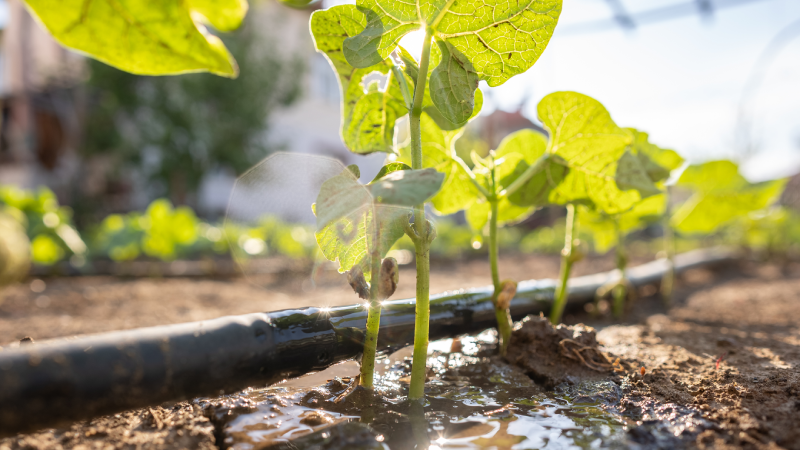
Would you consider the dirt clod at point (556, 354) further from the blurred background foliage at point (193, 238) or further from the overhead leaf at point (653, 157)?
the overhead leaf at point (653, 157)

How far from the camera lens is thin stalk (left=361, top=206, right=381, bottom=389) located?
24.9 inches

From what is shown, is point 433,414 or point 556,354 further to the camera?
point 556,354

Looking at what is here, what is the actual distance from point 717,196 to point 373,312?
1.87 m

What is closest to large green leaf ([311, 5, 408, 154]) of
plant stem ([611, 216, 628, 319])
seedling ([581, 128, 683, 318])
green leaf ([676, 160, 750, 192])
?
seedling ([581, 128, 683, 318])

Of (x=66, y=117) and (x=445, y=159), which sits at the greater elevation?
(x=66, y=117)

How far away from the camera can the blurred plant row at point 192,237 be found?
9.73ft

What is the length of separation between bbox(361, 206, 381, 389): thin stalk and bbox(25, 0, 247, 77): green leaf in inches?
11.2

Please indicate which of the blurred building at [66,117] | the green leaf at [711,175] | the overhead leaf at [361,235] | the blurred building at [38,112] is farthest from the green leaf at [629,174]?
the blurred building at [38,112]

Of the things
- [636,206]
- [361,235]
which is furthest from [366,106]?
[636,206]

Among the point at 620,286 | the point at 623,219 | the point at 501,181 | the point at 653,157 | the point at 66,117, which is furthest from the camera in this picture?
the point at 66,117

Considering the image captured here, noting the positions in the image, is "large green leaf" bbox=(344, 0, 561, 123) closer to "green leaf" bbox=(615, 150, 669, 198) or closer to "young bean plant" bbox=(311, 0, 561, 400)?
"young bean plant" bbox=(311, 0, 561, 400)

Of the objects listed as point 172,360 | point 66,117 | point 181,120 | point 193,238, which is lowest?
point 172,360

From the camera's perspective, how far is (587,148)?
0.93 meters

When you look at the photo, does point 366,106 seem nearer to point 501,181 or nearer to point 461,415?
point 501,181
